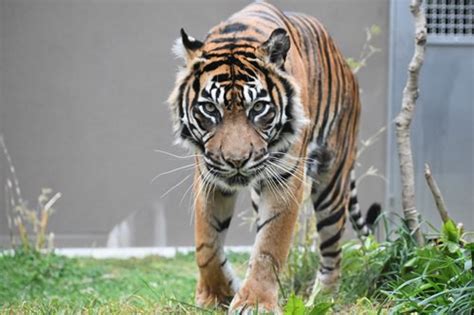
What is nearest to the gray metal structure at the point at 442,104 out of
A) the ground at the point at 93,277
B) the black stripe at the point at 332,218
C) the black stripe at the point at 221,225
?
the ground at the point at 93,277

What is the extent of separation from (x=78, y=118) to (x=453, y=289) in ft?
17.3

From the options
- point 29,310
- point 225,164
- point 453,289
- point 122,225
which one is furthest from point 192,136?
point 122,225

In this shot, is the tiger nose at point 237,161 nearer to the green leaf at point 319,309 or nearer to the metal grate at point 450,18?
the green leaf at point 319,309

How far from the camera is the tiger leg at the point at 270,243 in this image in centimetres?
444

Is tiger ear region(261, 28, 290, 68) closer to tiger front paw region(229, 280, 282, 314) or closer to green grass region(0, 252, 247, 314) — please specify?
tiger front paw region(229, 280, 282, 314)

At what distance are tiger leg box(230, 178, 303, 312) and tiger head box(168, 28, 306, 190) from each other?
222mm

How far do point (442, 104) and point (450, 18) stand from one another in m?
0.77

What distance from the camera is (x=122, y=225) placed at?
28.2 ft

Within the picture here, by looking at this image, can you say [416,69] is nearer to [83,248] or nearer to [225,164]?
[225,164]

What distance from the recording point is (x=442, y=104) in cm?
855

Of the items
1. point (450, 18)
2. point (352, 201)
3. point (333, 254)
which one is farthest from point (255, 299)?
point (450, 18)

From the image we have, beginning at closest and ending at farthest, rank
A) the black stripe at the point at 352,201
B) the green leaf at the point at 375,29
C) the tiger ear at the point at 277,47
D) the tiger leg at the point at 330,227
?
1. the tiger ear at the point at 277,47
2. the tiger leg at the point at 330,227
3. the black stripe at the point at 352,201
4. the green leaf at the point at 375,29

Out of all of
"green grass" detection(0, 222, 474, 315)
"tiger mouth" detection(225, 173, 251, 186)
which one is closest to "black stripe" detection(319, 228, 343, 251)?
"green grass" detection(0, 222, 474, 315)

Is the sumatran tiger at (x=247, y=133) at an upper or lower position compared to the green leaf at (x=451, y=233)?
upper
